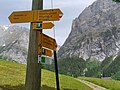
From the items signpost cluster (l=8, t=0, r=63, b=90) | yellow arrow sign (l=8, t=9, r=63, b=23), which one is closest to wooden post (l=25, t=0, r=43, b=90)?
signpost cluster (l=8, t=0, r=63, b=90)

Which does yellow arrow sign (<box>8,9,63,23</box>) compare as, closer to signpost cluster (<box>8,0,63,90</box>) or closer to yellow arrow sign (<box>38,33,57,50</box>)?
signpost cluster (<box>8,0,63,90</box>)

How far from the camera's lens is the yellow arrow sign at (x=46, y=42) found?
9.16m

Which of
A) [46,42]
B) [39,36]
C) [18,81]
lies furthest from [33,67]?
[18,81]

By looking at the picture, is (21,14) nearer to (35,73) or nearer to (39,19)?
(39,19)

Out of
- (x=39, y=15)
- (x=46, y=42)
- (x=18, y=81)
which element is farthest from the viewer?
(x=18, y=81)

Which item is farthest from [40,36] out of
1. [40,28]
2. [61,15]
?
[61,15]

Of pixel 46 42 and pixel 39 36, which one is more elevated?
pixel 39 36

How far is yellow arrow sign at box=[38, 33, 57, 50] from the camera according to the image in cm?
916

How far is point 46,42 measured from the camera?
9.25m

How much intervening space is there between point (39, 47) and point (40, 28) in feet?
1.93

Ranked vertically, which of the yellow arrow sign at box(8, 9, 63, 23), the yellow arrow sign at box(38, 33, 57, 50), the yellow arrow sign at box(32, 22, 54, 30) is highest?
the yellow arrow sign at box(8, 9, 63, 23)

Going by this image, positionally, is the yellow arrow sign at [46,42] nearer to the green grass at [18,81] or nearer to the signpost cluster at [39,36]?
the signpost cluster at [39,36]

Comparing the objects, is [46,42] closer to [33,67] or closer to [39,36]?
[39,36]

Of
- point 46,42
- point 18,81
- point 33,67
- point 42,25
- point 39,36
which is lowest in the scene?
point 18,81
